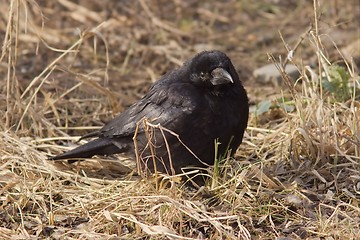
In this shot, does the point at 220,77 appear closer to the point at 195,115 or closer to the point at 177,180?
the point at 195,115

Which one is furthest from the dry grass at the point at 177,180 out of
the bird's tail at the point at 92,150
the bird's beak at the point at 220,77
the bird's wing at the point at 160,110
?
the bird's beak at the point at 220,77

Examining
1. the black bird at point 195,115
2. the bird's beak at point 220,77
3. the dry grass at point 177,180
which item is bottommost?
the dry grass at point 177,180

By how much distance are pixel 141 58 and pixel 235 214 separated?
3.58 metres

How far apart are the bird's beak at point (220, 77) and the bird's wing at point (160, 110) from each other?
16cm

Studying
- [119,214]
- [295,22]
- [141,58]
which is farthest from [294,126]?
[295,22]

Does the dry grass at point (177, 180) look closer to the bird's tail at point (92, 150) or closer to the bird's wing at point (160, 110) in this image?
the bird's tail at point (92, 150)

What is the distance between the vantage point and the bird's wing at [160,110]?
16.2 ft

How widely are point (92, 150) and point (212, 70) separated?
41.0 inches

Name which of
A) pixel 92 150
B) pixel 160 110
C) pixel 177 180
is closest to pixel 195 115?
pixel 160 110

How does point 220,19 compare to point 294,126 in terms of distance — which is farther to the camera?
point 220,19

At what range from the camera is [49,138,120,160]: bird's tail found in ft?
17.7

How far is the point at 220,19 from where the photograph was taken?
9.09m

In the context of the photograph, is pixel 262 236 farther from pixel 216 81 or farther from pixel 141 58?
pixel 141 58

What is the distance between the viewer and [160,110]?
5078 millimetres
